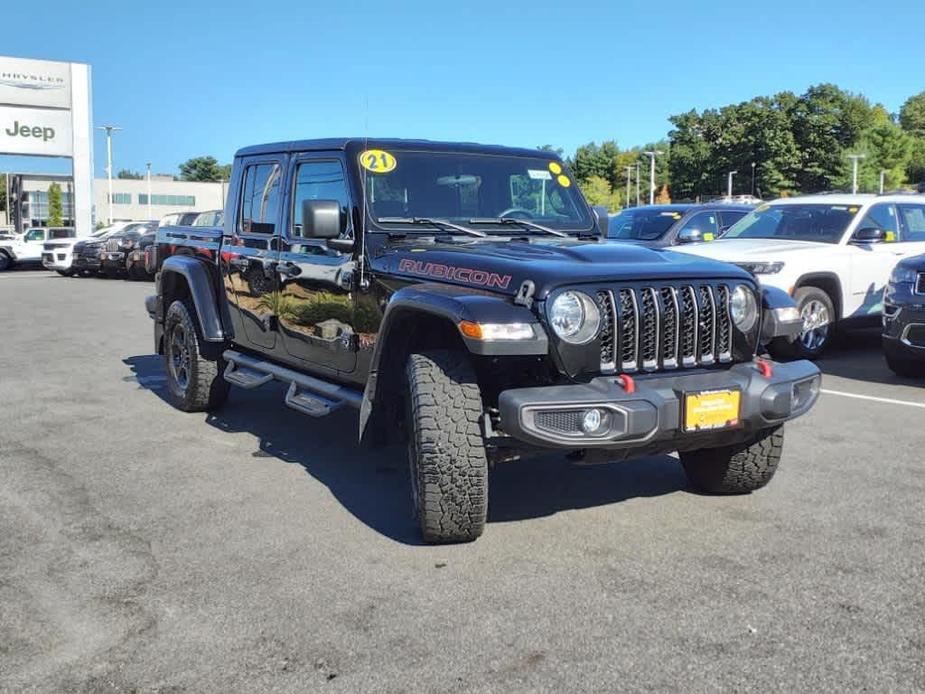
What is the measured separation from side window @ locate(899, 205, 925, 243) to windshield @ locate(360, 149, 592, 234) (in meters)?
6.39

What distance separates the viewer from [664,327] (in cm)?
421

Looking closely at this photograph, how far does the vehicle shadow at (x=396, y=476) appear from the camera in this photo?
4863 millimetres

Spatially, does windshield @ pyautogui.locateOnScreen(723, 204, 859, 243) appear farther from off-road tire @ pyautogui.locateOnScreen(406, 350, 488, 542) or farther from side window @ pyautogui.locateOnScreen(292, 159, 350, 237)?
off-road tire @ pyautogui.locateOnScreen(406, 350, 488, 542)

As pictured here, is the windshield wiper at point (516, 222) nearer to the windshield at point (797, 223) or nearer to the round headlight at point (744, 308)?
the round headlight at point (744, 308)

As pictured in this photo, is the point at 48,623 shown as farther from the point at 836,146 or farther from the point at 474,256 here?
the point at 836,146

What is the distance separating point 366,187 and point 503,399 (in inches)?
75.0

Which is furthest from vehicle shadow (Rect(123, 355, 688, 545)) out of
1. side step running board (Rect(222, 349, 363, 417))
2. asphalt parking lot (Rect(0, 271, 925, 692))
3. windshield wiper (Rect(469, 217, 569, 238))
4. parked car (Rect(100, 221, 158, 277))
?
parked car (Rect(100, 221, 158, 277))

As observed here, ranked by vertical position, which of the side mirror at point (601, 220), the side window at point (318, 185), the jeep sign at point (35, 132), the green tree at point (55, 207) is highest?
the jeep sign at point (35, 132)

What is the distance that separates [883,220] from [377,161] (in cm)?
730

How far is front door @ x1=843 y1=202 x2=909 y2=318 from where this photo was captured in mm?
10078

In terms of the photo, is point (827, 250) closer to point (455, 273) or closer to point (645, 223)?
point (645, 223)

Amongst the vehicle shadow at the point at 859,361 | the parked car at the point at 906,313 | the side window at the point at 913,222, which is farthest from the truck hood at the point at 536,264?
the side window at the point at 913,222

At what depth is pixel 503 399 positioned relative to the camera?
3857 mm

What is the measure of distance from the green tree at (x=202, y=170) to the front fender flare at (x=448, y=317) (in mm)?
143008
